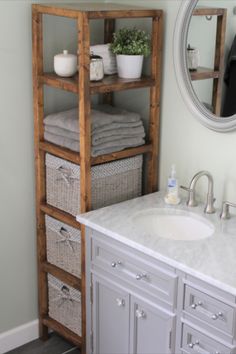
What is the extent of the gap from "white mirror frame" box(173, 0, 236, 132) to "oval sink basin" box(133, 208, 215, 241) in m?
0.39

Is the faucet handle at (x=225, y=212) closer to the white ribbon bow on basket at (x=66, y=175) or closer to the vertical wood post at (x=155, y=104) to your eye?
the vertical wood post at (x=155, y=104)

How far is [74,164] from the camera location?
261cm

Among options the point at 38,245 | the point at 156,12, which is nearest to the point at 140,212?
the point at 38,245

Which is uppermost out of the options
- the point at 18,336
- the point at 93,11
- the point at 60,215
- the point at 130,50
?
the point at 93,11

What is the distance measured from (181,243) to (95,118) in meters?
0.70

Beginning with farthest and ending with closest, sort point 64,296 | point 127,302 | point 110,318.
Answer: point 64,296, point 110,318, point 127,302

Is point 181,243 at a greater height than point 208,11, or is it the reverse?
point 208,11

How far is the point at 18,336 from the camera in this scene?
9.89ft

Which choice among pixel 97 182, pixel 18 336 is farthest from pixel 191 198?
pixel 18 336

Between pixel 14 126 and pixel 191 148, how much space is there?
2.63 feet

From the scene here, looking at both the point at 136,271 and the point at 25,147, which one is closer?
the point at 136,271

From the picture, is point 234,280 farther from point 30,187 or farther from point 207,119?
point 30,187

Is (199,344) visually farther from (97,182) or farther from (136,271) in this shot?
(97,182)

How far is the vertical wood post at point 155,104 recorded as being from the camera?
2.63 m
